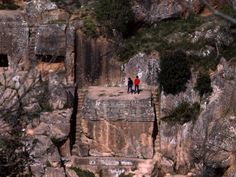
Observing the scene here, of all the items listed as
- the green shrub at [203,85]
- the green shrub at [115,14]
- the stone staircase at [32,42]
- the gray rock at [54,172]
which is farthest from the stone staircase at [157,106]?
the stone staircase at [32,42]

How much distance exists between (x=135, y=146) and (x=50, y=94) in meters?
4.23

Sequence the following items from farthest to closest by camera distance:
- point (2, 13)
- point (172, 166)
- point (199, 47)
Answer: point (2, 13), point (199, 47), point (172, 166)

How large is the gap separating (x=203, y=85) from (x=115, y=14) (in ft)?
18.2

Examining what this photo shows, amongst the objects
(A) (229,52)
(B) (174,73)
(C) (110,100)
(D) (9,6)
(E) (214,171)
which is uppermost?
(D) (9,6)

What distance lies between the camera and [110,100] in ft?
86.3

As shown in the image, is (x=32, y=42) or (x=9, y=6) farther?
(x=9, y=6)

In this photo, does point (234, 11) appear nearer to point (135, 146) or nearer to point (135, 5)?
point (135, 5)

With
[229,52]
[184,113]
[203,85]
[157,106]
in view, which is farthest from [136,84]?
[229,52]

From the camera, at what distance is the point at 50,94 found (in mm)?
26859

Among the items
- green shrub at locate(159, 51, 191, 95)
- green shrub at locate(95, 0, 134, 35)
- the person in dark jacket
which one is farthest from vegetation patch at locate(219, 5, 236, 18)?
the person in dark jacket

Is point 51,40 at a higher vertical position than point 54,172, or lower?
higher

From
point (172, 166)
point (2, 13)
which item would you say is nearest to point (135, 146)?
point (172, 166)

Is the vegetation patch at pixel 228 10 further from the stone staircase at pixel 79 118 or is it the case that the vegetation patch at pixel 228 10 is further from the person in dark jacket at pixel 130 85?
the stone staircase at pixel 79 118

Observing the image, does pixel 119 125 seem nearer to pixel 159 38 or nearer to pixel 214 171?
pixel 214 171
